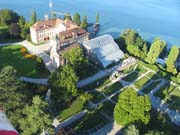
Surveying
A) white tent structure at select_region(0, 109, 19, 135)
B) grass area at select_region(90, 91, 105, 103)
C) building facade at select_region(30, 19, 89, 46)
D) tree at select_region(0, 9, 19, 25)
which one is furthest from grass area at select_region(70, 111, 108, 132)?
tree at select_region(0, 9, 19, 25)

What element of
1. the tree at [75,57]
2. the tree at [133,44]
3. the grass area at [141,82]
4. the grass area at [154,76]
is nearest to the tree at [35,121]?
the tree at [75,57]

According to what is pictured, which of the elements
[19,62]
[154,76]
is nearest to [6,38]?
[19,62]

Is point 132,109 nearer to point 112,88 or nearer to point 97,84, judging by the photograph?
point 112,88

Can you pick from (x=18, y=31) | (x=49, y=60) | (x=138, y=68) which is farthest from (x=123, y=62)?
(x=18, y=31)

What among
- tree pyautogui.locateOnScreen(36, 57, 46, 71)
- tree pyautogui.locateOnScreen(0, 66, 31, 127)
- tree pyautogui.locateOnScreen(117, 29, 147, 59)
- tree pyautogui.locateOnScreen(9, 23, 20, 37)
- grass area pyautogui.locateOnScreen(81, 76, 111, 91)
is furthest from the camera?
tree pyautogui.locateOnScreen(9, 23, 20, 37)

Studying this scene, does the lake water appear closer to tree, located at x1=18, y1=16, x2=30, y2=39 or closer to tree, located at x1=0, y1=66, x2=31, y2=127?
tree, located at x1=18, y1=16, x2=30, y2=39

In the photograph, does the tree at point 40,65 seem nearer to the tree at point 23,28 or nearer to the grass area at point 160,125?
the tree at point 23,28
